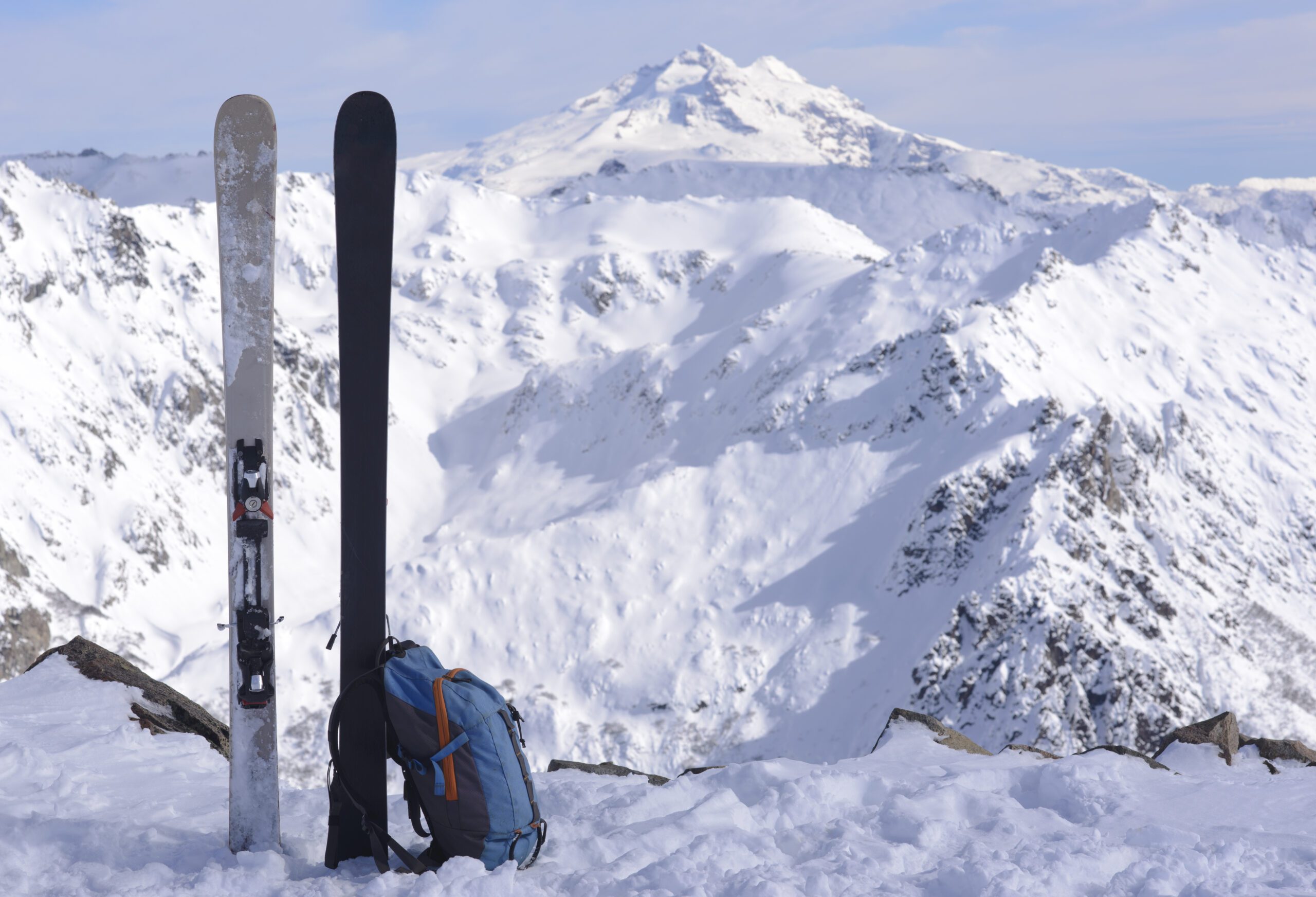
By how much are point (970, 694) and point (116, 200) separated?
497ft

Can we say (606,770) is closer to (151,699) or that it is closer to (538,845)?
(538,845)

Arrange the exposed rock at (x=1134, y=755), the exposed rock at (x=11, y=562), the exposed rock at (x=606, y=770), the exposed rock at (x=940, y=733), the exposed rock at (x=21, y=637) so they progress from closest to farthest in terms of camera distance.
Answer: the exposed rock at (x=1134, y=755)
the exposed rock at (x=606, y=770)
the exposed rock at (x=940, y=733)
the exposed rock at (x=21, y=637)
the exposed rock at (x=11, y=562)

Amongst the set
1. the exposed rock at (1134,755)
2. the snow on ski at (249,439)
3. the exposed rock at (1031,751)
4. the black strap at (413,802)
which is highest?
the snow on ski at (249,439)

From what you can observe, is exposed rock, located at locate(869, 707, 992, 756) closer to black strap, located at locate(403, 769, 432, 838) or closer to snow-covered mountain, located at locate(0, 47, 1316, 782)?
black strap, located at locate(403, 769, 432, 838)

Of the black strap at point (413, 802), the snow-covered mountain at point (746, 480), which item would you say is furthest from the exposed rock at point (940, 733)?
the snow-covered mountain at point (746, 480)

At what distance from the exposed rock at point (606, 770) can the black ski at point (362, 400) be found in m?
2.60

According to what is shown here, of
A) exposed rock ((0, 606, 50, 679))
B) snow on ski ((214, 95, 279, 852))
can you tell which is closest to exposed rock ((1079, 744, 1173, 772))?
snow on ski ((214, 95, 279, 852))

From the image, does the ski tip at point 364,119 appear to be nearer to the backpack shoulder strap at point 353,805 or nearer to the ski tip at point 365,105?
the ski tip at point 365,105

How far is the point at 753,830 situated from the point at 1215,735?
5049 millimetres

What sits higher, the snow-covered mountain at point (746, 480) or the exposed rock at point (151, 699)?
the exposed rock at point (151, 699)

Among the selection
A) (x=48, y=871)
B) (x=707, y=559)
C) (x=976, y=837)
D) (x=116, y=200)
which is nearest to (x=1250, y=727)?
(x=707, y=559)

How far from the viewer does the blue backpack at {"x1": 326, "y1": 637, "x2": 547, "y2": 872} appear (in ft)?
16.5

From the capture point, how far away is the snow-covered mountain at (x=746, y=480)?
183 ft

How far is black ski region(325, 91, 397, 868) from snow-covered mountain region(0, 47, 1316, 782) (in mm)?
48533
